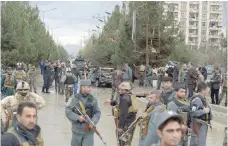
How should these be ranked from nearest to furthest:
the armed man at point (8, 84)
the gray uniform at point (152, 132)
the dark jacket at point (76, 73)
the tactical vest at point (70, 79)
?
the gray uniform at point (152, 132) < the armed man at point (8, 84) < the tactical vest at point (70, 79) < the dark jacket at point (76, 73)

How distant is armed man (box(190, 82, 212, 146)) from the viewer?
824cm

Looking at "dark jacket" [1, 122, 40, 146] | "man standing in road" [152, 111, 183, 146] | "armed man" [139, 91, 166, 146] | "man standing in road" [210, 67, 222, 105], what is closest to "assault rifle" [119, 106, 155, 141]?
"armed man" [139, 91, 166, 146]

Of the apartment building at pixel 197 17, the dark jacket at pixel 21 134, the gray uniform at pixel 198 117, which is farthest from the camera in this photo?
the apartment building at pixel 197 17

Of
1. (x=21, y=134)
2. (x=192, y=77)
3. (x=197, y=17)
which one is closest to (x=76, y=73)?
(x=192, y=77)

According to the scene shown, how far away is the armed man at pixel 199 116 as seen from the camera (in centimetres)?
824

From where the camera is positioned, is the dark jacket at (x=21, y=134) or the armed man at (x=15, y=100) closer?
the dark jacket at (x=21, y=134)

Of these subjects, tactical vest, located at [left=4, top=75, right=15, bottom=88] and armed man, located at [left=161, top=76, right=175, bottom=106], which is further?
tactical vest, located at [left=4, top=75, right=15, bottom=88]

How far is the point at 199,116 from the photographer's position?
8.30m

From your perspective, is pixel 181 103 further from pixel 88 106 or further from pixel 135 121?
pixel 88 106

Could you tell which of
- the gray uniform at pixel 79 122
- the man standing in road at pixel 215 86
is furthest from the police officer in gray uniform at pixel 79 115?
the man standing in road at pixel 215 86

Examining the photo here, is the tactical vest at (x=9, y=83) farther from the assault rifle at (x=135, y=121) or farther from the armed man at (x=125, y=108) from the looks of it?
the assault rifle at (x=135, y=121)

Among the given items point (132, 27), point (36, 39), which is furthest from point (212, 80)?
point (36, 39)

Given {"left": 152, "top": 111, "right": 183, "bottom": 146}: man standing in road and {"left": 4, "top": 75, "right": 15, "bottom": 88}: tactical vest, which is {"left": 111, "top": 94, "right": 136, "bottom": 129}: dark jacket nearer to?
{"left": 152, "top": 111, "right": 183, "bottom": 146}: man standing in road

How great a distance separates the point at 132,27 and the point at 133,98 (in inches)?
1012
